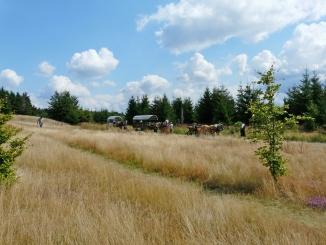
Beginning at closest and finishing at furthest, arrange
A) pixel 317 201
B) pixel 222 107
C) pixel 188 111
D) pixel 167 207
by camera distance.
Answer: pixel 167 207, pixel 317 201, pixel 222 107, pixel 188 111

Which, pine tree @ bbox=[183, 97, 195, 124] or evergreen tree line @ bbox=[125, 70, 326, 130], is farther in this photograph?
pine tree @ bbox=[183, 97, 195, 124]

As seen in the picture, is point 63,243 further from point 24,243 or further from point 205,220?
point 205,220

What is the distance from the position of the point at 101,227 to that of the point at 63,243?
50 centimetres

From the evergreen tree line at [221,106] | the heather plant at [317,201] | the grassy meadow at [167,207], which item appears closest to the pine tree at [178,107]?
the evergreen tree line at [221,106]

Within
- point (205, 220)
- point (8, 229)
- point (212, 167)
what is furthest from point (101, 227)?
point (212, 167)

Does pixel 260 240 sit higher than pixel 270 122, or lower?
lower

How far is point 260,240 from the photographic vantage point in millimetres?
3137

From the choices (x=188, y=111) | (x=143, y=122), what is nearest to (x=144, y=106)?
(x=188, y=111)

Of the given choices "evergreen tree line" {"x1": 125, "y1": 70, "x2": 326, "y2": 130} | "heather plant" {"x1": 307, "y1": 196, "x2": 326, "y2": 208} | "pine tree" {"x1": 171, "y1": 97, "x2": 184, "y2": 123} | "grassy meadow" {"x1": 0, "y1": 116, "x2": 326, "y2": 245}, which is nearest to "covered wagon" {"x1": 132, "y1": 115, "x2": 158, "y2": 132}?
"evergreen tree line" {"x1": 125, "y1": 70, "x2": 326, "y2": 130}

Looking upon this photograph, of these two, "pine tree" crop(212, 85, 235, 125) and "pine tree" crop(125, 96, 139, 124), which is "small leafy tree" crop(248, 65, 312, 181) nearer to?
"pine tree" crop(212, 85, 235, 125)

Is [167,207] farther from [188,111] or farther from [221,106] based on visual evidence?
[188,111]

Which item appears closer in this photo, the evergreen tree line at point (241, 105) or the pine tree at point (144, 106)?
the evergreen tree line at point (241, 105)

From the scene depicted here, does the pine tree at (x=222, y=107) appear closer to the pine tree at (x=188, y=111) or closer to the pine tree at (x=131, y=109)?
the pine tree at (x=188, y=111)

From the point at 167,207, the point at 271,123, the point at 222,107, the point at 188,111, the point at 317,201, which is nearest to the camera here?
the point at 167,207
